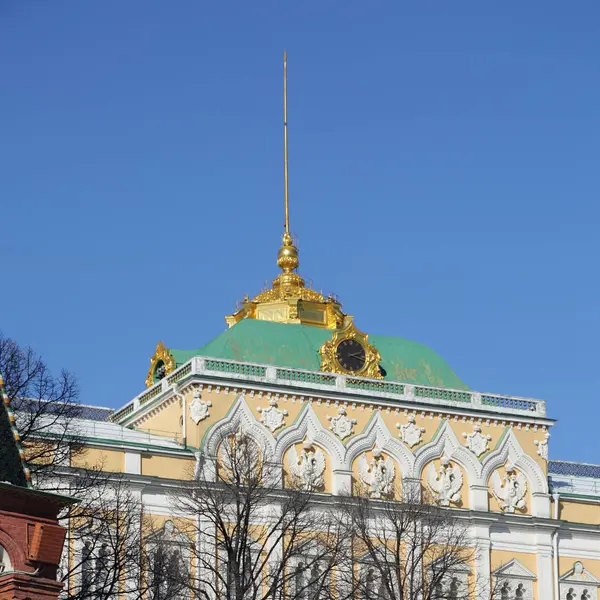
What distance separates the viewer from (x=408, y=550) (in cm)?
8106

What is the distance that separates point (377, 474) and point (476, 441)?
5293 mm

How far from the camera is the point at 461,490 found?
87312 mm

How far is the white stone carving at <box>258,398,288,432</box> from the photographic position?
83562mm

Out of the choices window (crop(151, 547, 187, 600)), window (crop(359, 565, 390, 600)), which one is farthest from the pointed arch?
window (crop(151, 547, 187, 600))

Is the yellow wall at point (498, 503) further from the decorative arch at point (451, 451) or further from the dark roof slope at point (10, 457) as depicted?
the dark roof slope at point (10, 457)

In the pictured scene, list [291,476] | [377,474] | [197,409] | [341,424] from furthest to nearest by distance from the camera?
[377,474]
[341,424]
[291,476]
[197,409]

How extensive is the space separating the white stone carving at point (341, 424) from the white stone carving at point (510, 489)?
718 cm

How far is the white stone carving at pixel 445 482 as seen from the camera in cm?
8662

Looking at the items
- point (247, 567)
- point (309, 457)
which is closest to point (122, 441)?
point (309, 457)

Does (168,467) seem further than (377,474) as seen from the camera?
No

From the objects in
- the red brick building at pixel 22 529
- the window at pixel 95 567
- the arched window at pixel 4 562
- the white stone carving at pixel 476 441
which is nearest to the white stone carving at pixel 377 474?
the white stone carving at pixel 476 441

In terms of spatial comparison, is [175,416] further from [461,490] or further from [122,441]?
[461,490]

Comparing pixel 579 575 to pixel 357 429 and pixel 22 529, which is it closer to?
pixel 357 429

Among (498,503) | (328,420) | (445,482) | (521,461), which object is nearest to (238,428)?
(328,420)
